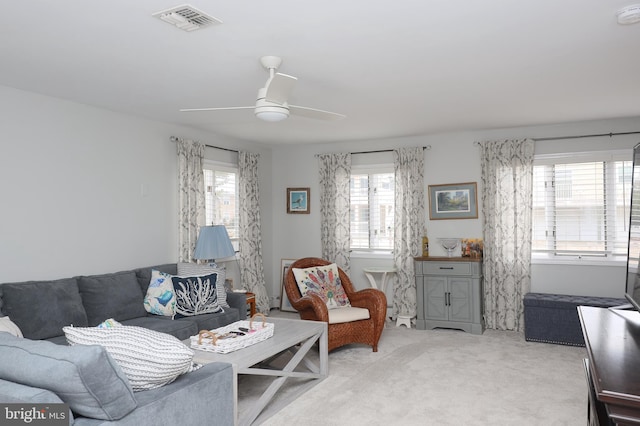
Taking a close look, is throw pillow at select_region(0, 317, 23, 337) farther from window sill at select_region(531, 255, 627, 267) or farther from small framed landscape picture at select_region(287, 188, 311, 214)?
window sill at select_region(531, 255, 627, 267)

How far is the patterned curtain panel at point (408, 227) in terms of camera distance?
21.0 feet

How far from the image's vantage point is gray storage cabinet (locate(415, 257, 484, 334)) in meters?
5.80

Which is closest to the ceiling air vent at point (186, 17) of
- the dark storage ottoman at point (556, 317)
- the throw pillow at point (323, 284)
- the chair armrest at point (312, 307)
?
the chair armrest at point (312, 307)

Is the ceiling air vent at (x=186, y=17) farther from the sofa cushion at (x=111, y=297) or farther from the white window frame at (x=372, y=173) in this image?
the white window frame at (x=372, y=173)

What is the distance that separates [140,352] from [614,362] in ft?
5.90

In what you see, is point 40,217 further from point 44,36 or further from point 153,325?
point 44,36

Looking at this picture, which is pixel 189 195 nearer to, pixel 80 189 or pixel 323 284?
pixel 80 189

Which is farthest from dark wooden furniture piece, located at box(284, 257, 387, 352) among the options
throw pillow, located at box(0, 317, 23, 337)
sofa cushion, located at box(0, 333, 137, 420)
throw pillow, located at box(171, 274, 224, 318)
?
sofa cushion, located at box(0, 333, 137, 420)

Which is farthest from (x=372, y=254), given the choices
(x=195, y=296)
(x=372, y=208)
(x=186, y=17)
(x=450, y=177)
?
(x=186, y=17)

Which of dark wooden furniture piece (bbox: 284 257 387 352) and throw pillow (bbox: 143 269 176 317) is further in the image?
dark wooden furniture piece (bbox: 284 257 387 352)

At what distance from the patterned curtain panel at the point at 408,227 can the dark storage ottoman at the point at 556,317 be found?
1492 mm

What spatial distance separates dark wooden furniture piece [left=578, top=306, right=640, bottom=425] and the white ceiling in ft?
5.33

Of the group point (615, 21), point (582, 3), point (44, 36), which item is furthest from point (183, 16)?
point (615, 21)

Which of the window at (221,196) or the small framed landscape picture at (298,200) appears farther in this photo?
the small framed landscape picture at (298,200)
